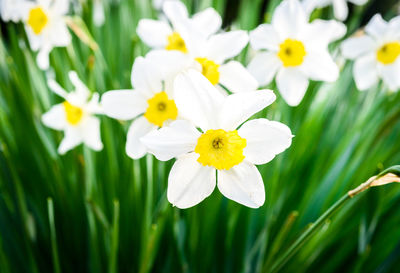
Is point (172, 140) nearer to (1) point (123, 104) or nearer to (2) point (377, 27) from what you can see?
(1) point (123, 104)

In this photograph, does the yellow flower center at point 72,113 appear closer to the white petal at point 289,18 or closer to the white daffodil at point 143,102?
the white daffodil at point 143,102

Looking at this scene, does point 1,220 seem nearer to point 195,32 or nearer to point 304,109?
point 195,32

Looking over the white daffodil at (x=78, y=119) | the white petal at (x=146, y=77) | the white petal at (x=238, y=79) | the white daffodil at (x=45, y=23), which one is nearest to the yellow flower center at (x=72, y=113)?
the white daffodil at (x=78, y=119)

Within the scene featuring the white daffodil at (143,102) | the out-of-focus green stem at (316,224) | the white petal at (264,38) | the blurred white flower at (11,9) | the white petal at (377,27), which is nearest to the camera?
the out-of-focus green stem at (316,224)

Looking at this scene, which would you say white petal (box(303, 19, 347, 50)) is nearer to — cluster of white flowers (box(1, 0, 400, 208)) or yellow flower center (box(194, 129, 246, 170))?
cluster of white flowers (box(1, 0, 400, 208))

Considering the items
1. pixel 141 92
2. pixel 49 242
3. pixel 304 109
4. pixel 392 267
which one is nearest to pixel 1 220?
pixel 49 242

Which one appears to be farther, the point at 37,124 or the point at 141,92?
the point at 37,124
